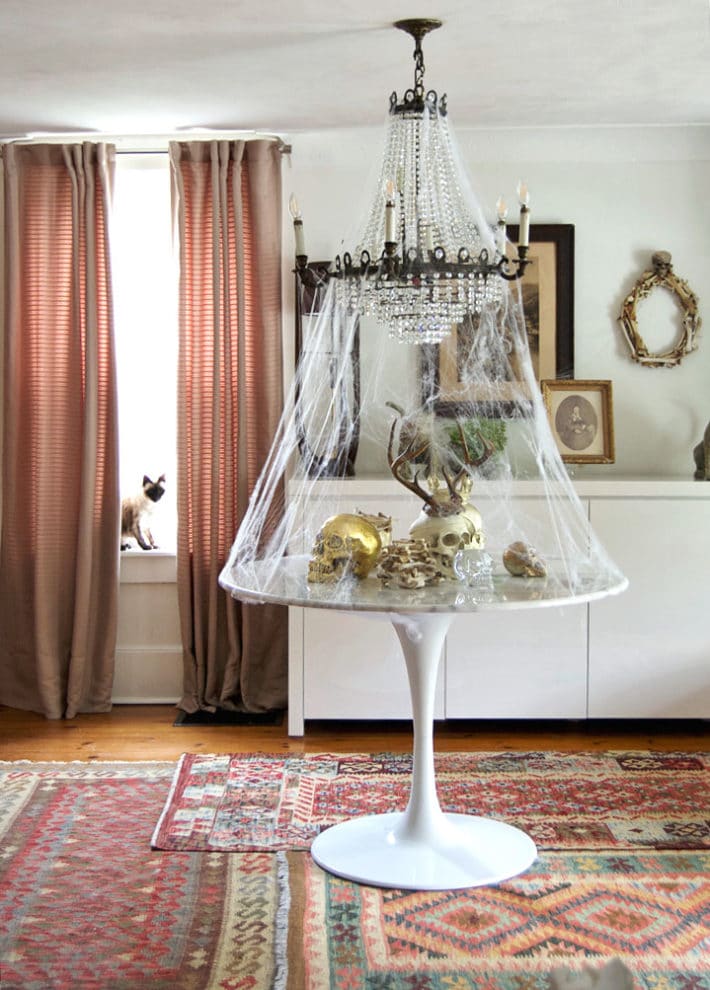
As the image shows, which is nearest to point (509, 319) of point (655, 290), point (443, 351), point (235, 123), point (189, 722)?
point (443, 351)

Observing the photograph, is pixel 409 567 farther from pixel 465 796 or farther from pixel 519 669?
pixel 519 669

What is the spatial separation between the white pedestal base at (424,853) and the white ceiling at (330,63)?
210 centimetres

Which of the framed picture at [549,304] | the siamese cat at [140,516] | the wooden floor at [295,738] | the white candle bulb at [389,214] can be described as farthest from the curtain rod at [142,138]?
the wooden floor at [295,738]

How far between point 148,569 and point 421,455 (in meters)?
1.34

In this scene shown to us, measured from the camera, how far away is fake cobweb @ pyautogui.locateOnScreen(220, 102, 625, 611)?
2836 mm

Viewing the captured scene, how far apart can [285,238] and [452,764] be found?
203cm

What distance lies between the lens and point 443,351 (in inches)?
175

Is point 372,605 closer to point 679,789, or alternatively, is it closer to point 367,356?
point 679,789

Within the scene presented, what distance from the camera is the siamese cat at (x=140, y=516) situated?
462 centimetres

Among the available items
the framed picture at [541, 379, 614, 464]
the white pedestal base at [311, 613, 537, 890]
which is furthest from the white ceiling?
the white pedestal base at [311, 613, 537, 890]

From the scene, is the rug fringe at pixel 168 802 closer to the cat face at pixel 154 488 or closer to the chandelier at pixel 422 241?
the cat face at pixel 154 488

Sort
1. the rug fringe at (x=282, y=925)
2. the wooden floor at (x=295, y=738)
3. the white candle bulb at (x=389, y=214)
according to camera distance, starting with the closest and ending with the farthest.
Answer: the rug fringe at (x=282, y=925) → the white candle bulb at (x=389, y=214) → the wooden floor at (x=295, y=738)

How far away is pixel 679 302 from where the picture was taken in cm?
454

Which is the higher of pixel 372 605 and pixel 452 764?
pixel 372 605
